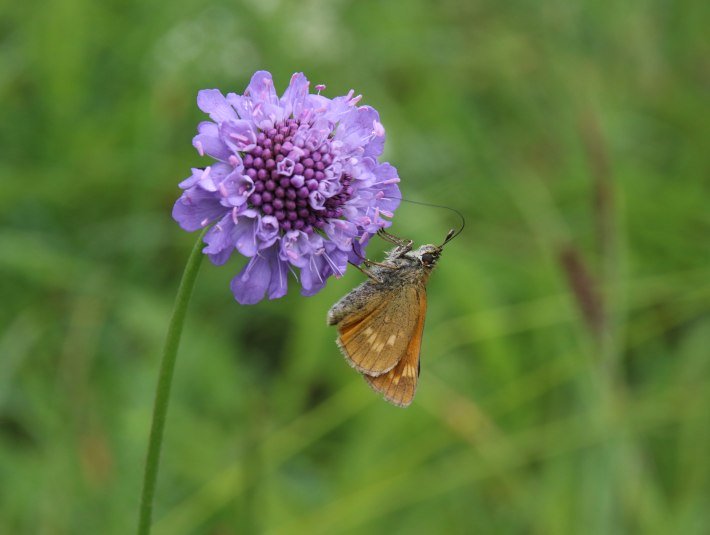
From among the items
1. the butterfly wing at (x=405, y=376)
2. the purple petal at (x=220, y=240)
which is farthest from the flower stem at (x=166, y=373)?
the butterfly wing at (x=405, y=376)

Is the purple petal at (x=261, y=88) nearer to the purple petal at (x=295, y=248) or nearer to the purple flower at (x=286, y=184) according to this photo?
the purple flower at (x=286, y=184)

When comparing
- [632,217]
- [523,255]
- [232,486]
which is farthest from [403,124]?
[232,486]

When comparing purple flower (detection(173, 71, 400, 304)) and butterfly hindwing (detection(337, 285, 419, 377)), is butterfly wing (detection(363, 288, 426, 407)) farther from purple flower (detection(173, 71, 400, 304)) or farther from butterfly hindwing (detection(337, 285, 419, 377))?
purple flower (detection(173, 71, 400, 304))

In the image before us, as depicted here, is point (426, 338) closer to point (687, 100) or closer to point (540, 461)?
point (540, 461)

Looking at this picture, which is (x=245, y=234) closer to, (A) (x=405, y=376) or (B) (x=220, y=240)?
(B) (x=220, y=240)

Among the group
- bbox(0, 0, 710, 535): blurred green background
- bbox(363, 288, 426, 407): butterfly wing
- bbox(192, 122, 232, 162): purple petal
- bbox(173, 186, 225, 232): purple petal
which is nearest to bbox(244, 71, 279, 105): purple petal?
bbox(192, 122, 232, 162): purple petal

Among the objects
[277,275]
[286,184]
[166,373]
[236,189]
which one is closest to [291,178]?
[286,184]
